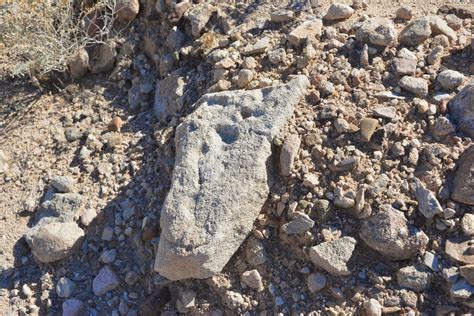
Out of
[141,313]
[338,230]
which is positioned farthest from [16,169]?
[338,230]

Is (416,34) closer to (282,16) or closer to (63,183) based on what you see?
(282,16)

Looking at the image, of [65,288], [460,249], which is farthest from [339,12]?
[65,288]

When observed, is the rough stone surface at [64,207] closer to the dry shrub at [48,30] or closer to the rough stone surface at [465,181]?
the dry shrub at [48,30]

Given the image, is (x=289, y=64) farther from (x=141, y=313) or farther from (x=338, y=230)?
(x=141, y=313)

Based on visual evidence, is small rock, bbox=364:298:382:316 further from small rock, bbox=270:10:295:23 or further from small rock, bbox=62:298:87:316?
small rock, bbox=270:10:295:23

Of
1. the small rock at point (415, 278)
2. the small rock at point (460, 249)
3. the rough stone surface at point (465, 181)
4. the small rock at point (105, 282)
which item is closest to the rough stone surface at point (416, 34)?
the rough stone surface at point (465, 181)
